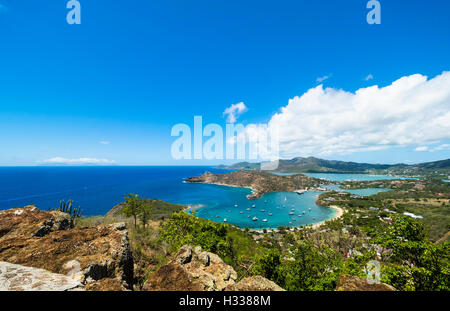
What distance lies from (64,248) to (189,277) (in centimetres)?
668

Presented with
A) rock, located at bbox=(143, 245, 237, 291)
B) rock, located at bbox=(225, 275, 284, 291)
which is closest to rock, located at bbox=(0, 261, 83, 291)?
rock, located at bbox=(143, 245, 237, 291)

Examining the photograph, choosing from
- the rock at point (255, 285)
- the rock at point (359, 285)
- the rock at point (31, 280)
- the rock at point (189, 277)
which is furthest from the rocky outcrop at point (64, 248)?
the rock at point (359, 285)

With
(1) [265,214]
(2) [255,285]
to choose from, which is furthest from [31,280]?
(1) [265,214]

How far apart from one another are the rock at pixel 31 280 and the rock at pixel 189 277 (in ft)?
8.69

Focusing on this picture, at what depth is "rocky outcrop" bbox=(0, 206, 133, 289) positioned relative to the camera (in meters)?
6.98

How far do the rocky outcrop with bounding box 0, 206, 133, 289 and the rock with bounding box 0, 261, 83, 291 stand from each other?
0.46 meters

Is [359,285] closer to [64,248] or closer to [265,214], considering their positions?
[64,248]

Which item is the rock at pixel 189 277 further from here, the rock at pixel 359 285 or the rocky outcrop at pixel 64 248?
the rock at pixel 359 285

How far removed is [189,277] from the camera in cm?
659

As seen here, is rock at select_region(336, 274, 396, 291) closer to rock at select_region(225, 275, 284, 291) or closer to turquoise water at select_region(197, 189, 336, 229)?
rock at select_region(225, 275, 284, 291)

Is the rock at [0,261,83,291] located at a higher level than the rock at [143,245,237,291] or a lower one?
higher

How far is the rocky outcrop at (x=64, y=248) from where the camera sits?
6.98 m

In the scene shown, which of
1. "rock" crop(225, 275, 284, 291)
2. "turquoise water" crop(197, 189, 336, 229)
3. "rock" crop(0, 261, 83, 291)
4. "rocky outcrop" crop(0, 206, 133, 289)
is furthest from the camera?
"turquoise water" crop(197, 189, 336, 229)
